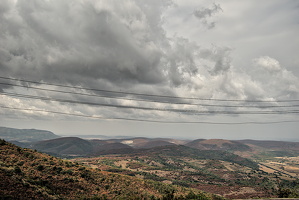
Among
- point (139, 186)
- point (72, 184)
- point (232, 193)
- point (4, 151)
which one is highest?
point (4, 151)

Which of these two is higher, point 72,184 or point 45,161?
point 45,161

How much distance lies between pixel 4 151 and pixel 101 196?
33932 mm

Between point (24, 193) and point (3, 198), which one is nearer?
point (3, 198)

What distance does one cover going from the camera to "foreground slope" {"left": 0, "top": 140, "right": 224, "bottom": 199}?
35284 mm

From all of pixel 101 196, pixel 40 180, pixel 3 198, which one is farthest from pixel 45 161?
pixel 3 198

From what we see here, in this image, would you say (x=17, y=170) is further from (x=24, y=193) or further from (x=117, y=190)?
(x=117, y=190)

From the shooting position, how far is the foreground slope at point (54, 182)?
35284mm

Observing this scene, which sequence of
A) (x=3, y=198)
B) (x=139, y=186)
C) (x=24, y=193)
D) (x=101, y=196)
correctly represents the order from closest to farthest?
(x=3, y=198) < (x=24, y=193) < (x=101, y=196) < (x=139, y=186)

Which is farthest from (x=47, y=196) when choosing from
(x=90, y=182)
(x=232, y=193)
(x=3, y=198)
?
(x=232, y=193)

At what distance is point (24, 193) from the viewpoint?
33.4 metres

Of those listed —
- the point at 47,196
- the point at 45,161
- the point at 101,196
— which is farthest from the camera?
the point at 45,161

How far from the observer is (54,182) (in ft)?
153

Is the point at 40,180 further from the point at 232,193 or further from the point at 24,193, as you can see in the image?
A: the point at 232,193

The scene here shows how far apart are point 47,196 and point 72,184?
13049mm
